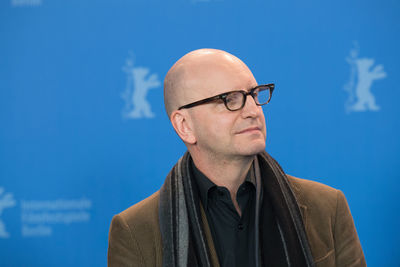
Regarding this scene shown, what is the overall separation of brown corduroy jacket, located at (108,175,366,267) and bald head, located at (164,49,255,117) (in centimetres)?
40

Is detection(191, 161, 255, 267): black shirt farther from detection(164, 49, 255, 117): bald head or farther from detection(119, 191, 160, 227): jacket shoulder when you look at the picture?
detection(164, 49, 255, 117): bald head

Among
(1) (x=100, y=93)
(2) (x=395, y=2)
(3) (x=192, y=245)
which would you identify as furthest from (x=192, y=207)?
(2) (x=395, y=2)

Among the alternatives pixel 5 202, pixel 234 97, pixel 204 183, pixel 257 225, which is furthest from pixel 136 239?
pixel 5 202

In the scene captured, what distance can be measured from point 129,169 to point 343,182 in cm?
114

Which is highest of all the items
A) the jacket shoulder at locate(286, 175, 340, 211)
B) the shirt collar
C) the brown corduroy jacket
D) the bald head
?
the bald head

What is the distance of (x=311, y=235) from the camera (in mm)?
1479

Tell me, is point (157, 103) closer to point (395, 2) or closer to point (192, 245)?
point (192, 245)

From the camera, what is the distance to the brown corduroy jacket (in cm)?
146

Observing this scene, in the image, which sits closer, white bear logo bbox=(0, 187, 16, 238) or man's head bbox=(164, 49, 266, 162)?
man's head bbox=(164, 49, 266, 162)

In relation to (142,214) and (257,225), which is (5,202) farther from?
(257,225)

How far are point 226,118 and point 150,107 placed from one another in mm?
1034

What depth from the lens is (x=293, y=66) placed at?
94.6 inches

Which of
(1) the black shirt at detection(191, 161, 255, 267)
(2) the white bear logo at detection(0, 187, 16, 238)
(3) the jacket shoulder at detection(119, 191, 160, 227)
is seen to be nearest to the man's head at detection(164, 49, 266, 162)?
(1) the black shirt at detection(191, 161, 255, 267)

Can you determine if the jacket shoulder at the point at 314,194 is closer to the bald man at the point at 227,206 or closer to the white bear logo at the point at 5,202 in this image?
the bald man at the point at 227,206
